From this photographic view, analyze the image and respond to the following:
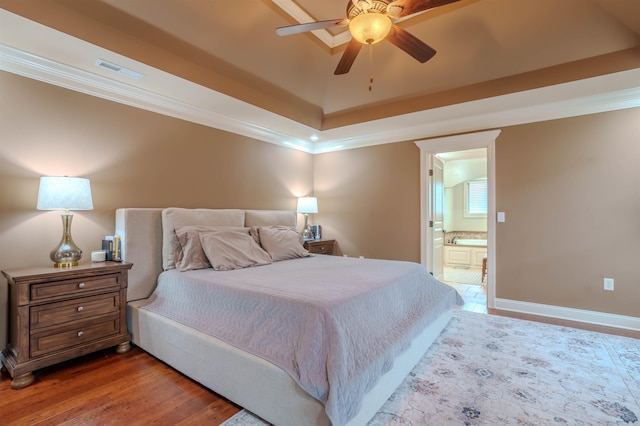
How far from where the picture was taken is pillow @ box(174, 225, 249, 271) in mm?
2715

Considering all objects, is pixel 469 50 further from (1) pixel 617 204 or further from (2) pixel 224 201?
(2) pixel 224 201

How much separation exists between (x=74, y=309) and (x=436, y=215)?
4359 mm

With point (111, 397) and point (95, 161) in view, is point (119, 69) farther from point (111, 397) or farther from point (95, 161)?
point (111, 397)

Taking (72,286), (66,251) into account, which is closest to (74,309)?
(72,286)

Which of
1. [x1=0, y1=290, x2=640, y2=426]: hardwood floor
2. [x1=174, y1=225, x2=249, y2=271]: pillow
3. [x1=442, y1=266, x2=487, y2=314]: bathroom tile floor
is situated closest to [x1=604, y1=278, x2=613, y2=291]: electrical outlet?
[x1=442, y1=266, x2=487, y2=314]: bathroom tile floor

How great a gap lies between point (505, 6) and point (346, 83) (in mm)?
1748

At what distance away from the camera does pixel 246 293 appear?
6.35 feet

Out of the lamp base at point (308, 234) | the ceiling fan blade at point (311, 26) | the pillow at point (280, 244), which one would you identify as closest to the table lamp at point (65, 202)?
the pillow at point (280, 244)

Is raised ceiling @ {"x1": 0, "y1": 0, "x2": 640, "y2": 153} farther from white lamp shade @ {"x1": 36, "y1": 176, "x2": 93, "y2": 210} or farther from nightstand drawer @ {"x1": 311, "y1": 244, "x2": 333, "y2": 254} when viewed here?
nightstand drawer @ {"x1": 311, "y1": 244, "x2": 333, "y2": 254}

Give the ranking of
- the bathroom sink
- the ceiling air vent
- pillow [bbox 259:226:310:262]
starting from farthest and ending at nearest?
1. the bathroom sink
2. pillow [bbox 259:226:310:262]
3. the ceiling air vent

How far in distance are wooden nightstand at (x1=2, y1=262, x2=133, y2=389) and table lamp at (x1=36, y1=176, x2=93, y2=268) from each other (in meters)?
0.12

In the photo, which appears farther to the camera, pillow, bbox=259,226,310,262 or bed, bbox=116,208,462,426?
pillow, bbox=259,226,310,262

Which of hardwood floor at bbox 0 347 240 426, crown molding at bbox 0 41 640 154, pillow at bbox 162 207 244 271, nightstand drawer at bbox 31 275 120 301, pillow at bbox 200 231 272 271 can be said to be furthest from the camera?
pillow at bbox 162 207 244 271

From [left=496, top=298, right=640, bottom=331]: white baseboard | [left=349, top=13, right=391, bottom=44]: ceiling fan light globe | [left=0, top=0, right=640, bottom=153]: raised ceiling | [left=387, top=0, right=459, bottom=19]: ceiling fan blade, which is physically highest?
[left=0, top=0, right=640, bottom=153]: raised ceiling
